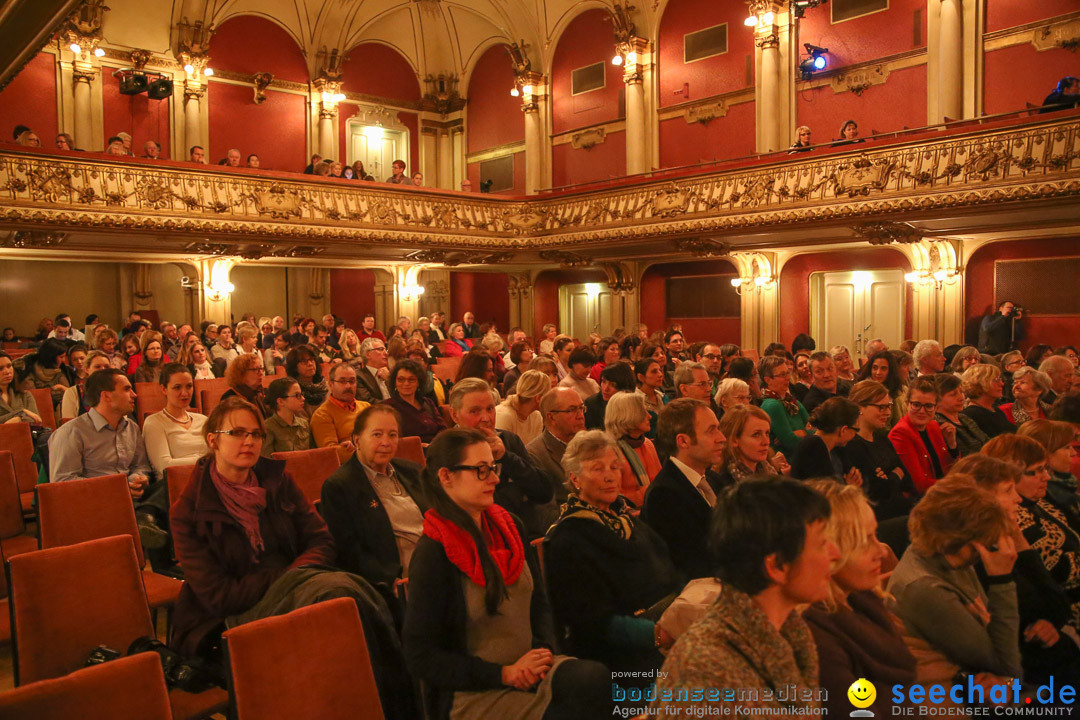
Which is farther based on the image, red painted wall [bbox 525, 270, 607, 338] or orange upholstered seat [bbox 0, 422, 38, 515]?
red painted wall [bbox 525, 270, 607, 338]

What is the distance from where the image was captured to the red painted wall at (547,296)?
1673 cm

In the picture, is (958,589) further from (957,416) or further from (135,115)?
(135,115)

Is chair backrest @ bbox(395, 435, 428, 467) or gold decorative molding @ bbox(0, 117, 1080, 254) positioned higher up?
gold decorative molding @ bbox(0, 117, 1080, 254)

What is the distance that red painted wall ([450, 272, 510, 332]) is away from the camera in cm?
1758

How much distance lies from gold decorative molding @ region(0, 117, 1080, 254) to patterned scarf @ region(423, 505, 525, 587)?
27.8 ft

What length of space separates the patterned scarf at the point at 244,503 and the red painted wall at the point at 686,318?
1228 cm

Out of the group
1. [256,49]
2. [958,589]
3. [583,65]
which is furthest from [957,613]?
[256,49]

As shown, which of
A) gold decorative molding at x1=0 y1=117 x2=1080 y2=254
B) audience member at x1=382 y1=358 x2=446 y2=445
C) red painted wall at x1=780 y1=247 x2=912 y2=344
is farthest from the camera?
red painted wall at x1=780 y1=247 x2=912 y2=344

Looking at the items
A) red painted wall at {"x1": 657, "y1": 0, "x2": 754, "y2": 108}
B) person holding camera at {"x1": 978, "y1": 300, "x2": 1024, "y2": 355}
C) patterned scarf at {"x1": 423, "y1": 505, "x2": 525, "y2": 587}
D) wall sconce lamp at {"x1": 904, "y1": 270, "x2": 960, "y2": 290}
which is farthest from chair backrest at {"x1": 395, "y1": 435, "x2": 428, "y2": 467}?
red painted wall at {"x1": 657, "y1": 0, "x2": 754, "y2": 108}

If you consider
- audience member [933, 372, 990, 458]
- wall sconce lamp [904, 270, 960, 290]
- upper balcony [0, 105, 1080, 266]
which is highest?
upper balcony [0, 105, 1080, 266]

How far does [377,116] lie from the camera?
1727 centimetres

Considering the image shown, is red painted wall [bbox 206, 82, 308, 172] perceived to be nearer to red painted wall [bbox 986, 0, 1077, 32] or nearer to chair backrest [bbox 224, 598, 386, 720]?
red painted wall [bbox 986, 0, 1077, 32]

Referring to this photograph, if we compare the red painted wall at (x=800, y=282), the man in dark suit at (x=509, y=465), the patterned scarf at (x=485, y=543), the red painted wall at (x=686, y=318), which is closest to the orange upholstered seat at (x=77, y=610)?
the patterned scarf at (x=485, y=543)

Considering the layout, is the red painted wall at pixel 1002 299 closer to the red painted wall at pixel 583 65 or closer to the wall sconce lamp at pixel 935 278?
the wall sconce lamp at pixel 935 278
